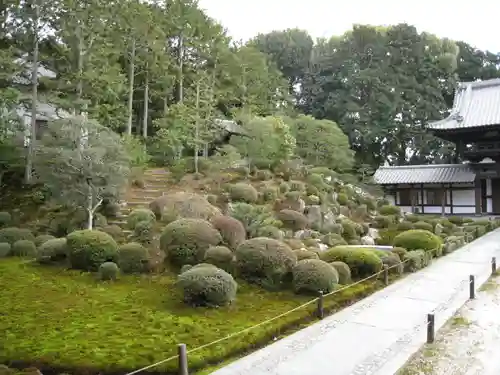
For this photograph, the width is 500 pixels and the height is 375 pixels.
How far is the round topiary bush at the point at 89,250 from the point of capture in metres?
11.8

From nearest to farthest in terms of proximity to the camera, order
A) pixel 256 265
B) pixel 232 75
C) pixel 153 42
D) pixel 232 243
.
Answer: pixel 256 265
pixel 232 243
pixel 153 42
pixel 232 75

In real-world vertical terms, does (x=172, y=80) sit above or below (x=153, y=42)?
below

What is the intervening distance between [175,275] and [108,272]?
1.69 m

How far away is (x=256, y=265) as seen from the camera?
1084cm

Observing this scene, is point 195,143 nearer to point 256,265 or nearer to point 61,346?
point 256,265

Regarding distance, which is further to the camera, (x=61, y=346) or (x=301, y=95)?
(x=301, y=95)

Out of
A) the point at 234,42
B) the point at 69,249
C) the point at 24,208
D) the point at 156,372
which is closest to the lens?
the point at 156,372

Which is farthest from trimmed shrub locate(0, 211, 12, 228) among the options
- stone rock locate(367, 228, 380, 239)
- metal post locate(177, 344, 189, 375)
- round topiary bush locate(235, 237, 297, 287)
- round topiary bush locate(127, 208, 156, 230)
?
stone rock locate(367, 228, 380, 239)

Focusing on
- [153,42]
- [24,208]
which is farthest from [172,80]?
[24,208]

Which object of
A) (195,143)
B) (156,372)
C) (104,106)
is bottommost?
(156,372)

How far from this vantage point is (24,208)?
1722 cm

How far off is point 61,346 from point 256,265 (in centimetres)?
502

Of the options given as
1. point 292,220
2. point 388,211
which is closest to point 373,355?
point 292,220

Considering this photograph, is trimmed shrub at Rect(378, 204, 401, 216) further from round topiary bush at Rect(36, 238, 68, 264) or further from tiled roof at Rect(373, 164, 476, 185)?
round topiary bush at Rect(36, 238, 68, 264)
